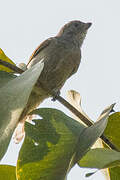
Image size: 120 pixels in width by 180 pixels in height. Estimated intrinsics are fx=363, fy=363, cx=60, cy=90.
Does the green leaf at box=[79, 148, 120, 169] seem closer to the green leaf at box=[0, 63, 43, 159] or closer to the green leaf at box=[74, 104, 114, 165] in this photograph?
the green leaf at box=[74, 104, 114, 165]

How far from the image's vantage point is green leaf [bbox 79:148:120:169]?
4.95ft

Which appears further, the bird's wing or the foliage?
the bird's wing

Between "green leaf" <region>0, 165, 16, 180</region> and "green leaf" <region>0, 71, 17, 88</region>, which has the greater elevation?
"green leaf" <region>0, 71, 17, 88</region>

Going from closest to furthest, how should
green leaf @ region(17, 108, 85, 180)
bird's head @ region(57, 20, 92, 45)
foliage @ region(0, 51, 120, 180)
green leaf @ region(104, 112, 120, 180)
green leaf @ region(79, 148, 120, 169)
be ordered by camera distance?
foliage @ region(0, 51, 120, 180), green leaf @ region(79, 148, 120, 169), green leaf @ region(17, 108, 85, 180), green leaf @ region(104, 112, 120, 180), bird's head @ region(57, 20, 92, 45)

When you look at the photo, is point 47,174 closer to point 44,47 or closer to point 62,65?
point 62,65

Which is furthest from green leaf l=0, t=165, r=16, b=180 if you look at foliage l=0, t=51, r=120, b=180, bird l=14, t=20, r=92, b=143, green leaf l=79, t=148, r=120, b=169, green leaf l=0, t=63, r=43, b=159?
bird l=14, t=20, r=92, b=143

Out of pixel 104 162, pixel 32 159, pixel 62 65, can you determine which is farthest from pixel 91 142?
pixel 62 65

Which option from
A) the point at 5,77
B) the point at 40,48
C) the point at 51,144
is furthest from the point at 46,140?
the point at 40,48

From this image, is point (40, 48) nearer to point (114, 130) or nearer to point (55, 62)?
point (55, 62)

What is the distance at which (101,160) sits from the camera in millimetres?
1539

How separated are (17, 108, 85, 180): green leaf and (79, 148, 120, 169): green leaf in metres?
0.08

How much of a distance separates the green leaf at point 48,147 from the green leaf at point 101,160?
8cm

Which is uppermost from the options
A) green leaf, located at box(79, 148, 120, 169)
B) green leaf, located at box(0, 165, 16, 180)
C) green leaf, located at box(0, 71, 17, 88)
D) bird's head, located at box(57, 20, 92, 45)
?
green leaf, located at box(0, 71, 17, 88)

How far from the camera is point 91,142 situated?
141 centimetres
